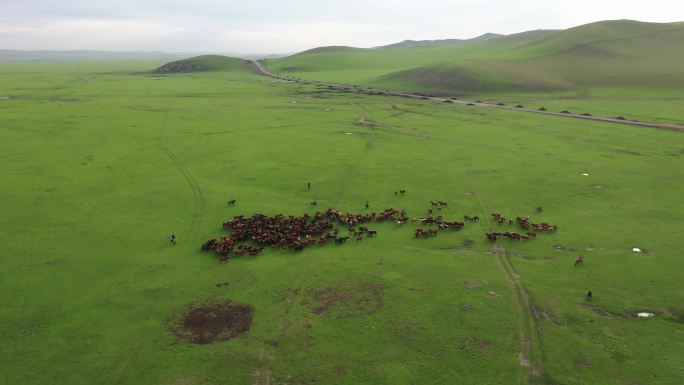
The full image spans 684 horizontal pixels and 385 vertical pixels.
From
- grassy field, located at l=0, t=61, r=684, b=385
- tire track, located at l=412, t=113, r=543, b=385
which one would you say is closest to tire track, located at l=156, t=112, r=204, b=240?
grassy field, located at l=0, t=61, r=684, b=385

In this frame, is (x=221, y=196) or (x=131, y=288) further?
(x=221, y=196)

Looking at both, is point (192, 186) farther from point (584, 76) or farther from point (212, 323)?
point (584, 76)

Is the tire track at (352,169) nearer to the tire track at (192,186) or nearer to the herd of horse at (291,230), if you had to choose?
the herd of horse at (291,230)

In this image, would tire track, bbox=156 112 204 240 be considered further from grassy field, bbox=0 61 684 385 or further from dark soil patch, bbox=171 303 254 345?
dark soil patch, bbox=171 303 254 345

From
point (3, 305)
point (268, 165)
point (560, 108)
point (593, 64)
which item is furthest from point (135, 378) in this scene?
point (593, 64)

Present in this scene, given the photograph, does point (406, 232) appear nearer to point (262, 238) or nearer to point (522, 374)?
point (262, 238)

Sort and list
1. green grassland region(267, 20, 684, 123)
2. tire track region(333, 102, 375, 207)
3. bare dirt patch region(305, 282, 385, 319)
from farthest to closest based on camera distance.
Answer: green grassland region(267, 20, 684, 123) → tire track region(333, 102, 375, 207) → bare dirt patch region(305, 282, 385, 319)

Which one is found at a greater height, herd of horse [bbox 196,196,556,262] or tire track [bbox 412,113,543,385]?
herd of horse [bbox 196,196,556,262]
